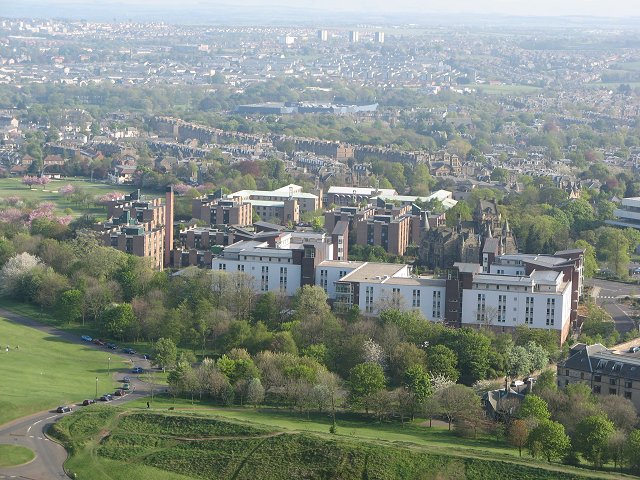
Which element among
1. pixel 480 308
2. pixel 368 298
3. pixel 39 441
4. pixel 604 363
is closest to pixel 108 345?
pixel 368 298

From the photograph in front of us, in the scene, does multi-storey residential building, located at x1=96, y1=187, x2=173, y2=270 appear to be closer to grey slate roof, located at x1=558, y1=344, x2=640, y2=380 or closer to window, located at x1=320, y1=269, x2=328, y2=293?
window, located at x1=320, y1=269, x2=328, y2=293

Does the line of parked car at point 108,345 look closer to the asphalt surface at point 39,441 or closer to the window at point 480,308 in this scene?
the asphalt surface at point 39,441

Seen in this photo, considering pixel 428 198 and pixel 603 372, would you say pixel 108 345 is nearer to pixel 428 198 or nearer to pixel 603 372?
pixel 603 372

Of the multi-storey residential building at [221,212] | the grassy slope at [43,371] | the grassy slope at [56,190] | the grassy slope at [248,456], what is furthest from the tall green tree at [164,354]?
the grassy slope at [56,190]

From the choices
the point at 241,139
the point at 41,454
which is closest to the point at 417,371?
the point at 41,454

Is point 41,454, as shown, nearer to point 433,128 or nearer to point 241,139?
point 241,139

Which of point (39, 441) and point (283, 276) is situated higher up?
point (283, 276)
